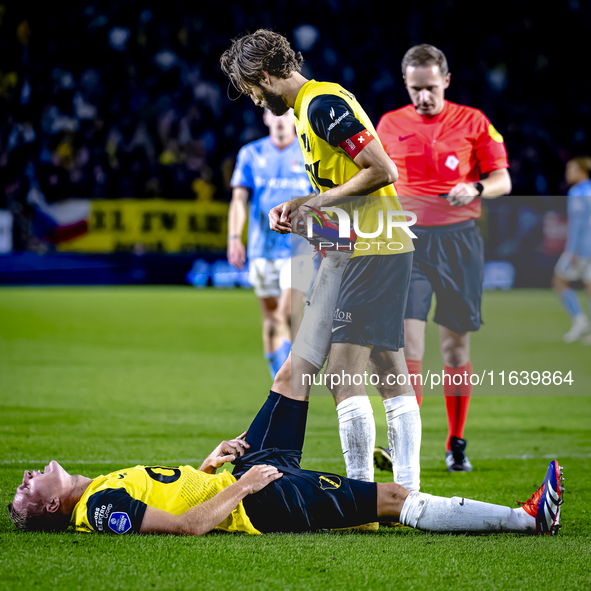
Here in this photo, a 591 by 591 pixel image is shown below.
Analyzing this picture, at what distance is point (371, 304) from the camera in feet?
11.1

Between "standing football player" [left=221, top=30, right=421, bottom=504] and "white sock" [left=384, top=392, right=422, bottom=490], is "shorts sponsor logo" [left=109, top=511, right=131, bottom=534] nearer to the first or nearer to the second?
"standing football player" [left=221, top=30, right=421, bottom=504]

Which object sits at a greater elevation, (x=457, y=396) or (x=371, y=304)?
(x=371, y=304)

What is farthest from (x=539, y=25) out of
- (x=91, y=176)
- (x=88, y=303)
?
(x=88, y=303)

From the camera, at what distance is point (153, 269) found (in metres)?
16.5

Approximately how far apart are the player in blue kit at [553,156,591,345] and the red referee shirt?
5770 millimetres

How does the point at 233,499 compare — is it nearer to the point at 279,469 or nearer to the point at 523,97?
the point at 279,469

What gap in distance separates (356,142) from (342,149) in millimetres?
77

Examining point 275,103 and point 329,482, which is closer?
point 329,482

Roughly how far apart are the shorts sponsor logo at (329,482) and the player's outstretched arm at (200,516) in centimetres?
22

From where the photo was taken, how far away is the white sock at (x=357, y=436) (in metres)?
3.42

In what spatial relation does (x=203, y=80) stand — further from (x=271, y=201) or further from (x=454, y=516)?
(x=454, y=516)

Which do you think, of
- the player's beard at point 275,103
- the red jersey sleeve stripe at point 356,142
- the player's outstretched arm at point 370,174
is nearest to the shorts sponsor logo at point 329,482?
the player's outstretched arm at point 370,174

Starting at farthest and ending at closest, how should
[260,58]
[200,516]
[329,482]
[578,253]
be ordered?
[578,253] < [260,58] < [329,482] < [200,516]

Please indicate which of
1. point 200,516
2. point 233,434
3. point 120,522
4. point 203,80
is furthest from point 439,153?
point 203,80
